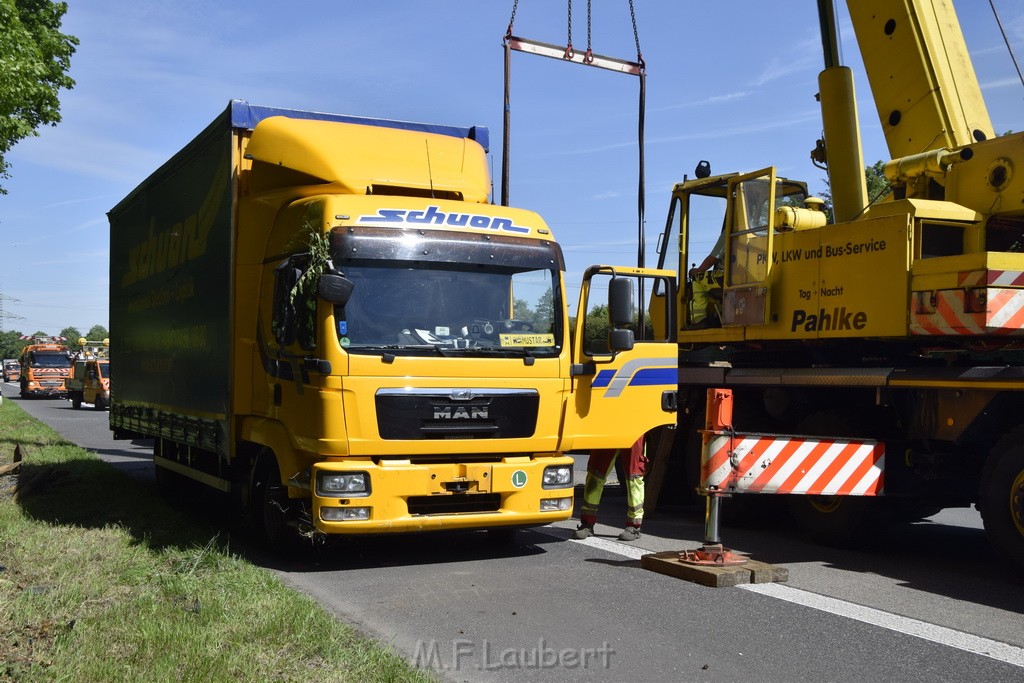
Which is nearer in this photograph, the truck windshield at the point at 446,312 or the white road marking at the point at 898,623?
the white road marking at the point at 898,623

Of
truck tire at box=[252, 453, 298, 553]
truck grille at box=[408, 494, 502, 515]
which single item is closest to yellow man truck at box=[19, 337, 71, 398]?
truck tire at box=[252, 453, 298, 553]

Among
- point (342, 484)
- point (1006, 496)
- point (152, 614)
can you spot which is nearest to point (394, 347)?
point (342, 484)

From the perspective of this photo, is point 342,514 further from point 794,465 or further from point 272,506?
point 794,465

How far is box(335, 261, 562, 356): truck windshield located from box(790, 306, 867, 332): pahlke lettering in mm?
2220

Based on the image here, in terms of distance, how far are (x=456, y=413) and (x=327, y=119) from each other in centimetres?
312

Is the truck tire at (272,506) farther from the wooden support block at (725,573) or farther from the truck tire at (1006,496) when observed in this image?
the truck tire at (1006,496)

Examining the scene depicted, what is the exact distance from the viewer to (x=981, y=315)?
7.11 m

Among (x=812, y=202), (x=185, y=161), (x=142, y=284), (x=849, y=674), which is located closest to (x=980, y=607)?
(x=849, y=674)

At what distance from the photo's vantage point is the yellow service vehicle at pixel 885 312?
24.3ft

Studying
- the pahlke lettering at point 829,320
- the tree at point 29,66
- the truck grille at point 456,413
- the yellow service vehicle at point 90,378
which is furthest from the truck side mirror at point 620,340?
the yellow service vehicle at point 90,378

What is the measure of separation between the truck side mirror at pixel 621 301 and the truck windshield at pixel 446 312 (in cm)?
44

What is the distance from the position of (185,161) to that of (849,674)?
7.67 metres

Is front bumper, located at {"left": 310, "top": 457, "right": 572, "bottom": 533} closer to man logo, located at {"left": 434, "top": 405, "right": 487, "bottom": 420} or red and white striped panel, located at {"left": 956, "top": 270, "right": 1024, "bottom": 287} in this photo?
man logo, located at {"left": 434, "top": 405, "right": 487, "bottom": 420}

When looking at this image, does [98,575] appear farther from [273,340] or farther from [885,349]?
[885,349]
